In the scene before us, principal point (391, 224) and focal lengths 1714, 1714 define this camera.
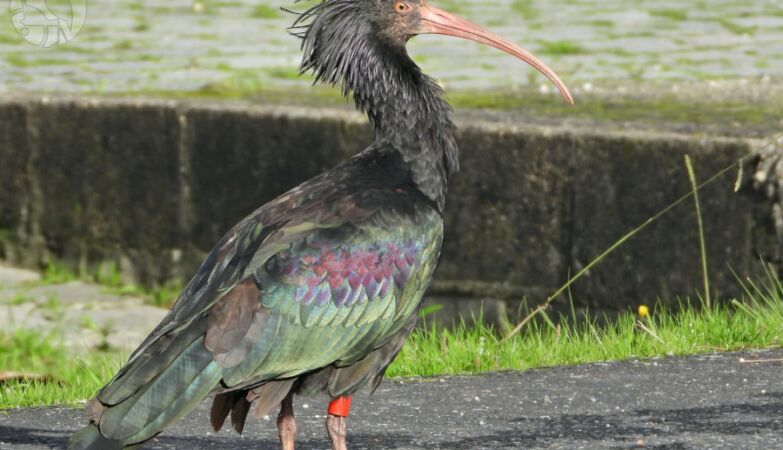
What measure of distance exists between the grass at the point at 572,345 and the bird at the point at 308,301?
1193 millimetres

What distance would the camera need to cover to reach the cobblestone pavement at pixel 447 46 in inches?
419

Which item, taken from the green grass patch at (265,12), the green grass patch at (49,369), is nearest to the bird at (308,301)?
the green grass patch at (49,369)

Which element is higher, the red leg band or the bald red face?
the bald red face

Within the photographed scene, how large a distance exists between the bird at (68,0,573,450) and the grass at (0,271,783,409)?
1193 mm

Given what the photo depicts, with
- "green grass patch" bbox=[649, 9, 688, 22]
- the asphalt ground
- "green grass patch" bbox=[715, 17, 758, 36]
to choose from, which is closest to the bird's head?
the asphalt ground

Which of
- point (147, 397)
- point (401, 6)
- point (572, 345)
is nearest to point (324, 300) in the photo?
point (147, 397)

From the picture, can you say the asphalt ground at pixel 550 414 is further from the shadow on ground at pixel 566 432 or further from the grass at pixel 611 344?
the grass at pixel 611 344

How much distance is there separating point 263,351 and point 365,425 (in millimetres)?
985

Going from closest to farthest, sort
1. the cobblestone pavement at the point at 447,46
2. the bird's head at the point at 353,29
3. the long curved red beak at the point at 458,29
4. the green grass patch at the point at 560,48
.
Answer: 1. the bird's head at the point at 353,29
2. the long curved red beak at the point at 458,29
3. the cobblestone pavement at the point at 447,46
4. the green grass patch at the point at 560,48

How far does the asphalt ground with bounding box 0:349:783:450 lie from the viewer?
19.1 ft

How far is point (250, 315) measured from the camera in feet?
17.3

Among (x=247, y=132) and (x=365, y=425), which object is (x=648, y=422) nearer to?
(x=365, y=425)

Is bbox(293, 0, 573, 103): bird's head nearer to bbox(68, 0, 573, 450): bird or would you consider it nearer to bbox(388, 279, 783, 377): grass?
bbox(68, 0, 573, 450): bird

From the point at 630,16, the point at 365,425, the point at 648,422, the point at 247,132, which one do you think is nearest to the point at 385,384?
Result: the point at 365,425
